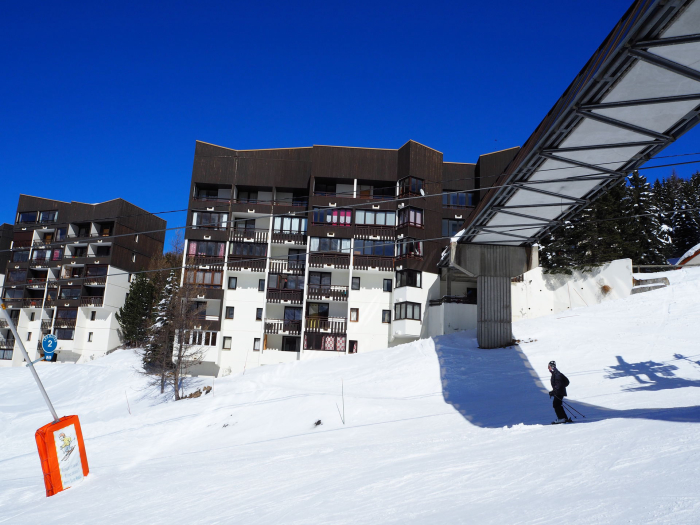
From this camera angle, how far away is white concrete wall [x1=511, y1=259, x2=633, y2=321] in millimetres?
33906

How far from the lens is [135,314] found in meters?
51.2

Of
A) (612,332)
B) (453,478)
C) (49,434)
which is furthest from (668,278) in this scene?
(49,434)

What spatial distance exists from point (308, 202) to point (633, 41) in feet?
120

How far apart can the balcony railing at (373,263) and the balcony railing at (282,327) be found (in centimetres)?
726

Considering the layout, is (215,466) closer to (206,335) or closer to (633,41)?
(633,41)

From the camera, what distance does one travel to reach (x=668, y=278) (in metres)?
32.4

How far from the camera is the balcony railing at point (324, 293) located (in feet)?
142

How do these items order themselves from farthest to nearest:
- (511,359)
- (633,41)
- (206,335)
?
(206,335) → (511,359) → (633,41)

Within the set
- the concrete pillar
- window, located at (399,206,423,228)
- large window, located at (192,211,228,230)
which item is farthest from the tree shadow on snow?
large window, located at (192,211,228,230)

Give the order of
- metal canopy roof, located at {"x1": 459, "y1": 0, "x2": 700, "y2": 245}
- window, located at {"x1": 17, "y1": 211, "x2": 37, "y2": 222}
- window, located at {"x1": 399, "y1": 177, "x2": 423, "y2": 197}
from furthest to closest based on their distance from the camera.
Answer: window, located at {"x1": 17, "y1": 211, "x2": 37, "y2": 222} → window, located at {"x1": 399, "y1": 177, "x2": 423, "y2": 197} → metal canopy roof, located at {"x1": 459, "y1": 0, "x2": 700, "y2": 245}

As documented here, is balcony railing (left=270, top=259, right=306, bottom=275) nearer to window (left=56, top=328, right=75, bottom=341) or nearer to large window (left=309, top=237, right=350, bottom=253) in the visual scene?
large window (left=309, top=237, right=350, bottom=253)

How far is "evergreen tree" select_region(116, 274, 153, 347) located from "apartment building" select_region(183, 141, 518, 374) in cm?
1032

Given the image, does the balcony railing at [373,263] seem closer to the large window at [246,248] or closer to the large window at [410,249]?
the large window at [410,249]

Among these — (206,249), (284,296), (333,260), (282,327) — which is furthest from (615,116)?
Answer: (206,249)
